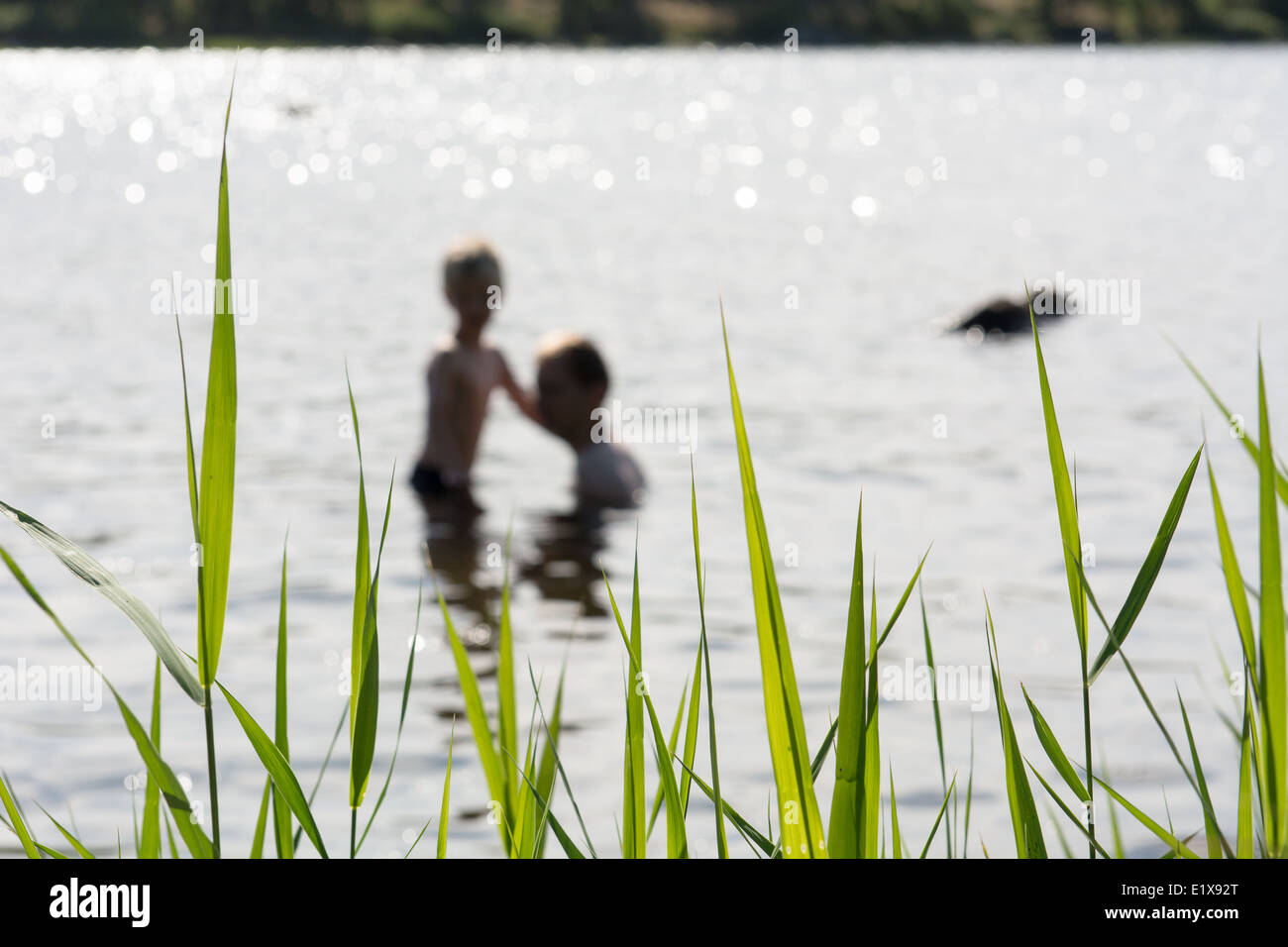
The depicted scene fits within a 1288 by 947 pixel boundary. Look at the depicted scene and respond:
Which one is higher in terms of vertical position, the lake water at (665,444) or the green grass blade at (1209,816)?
the lake water at (665,444)

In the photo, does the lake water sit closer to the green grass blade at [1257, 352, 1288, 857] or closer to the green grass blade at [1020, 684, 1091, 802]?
the green grass blade at [1020, 684, 1091, 802]

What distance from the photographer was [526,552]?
349 inches

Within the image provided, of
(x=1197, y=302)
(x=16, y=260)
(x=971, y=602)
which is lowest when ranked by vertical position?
(x=971, y=602)

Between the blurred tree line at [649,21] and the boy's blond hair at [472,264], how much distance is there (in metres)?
72.8

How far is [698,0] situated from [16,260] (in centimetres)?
9576

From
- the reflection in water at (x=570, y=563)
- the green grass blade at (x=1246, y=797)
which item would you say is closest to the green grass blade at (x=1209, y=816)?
the green grass blade at (x=1246, y=797)

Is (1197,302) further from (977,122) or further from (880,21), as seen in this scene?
(880,21)

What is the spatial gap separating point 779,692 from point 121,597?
0.71 meters

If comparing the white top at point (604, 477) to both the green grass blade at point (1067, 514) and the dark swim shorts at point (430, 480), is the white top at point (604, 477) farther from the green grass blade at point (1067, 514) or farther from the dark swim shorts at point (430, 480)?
the green grass blade at point (1067, 514)

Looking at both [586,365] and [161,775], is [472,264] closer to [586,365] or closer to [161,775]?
[586,365]

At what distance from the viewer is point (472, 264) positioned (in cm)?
896

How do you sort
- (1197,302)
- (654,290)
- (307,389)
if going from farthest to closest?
(654,290) → (1197,302) → (307,389)

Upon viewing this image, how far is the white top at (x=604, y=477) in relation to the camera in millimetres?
9805
